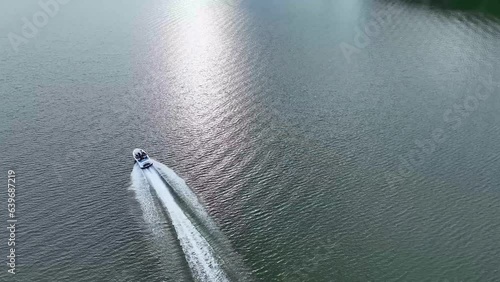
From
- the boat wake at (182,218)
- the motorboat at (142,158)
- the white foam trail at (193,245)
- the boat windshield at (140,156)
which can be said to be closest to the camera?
the white foam trail at (193,245)

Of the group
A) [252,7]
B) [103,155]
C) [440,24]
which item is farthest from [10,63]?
[440,24]

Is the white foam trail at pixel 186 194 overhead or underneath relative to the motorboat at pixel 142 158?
underneath

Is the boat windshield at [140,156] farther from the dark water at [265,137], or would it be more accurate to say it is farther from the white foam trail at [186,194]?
the dark water at [265,137]

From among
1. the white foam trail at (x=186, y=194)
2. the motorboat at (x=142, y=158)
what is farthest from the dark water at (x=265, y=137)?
the motorboat at (x=142, y=158)

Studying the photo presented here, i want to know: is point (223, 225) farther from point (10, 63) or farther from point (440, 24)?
point (440, 24)

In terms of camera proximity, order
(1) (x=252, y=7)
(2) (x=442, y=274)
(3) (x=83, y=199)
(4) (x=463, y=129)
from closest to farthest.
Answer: (2) (x=442, y=274)
(3) (x=83, y=199)
(4) (x=463, y=129)
(1) (x=252, y=7)

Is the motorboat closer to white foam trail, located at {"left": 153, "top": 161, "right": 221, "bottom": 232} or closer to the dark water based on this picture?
white foam trail, located at {"left": 153, "top": 161, "right": 221, "bottom": 232}
